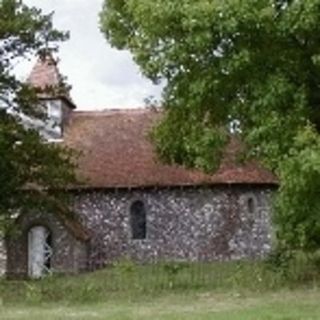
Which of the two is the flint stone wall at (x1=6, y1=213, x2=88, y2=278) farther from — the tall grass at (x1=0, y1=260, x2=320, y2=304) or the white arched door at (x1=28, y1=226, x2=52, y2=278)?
the tall grass at (x1=0, y1=260, x2=320, y2=304)

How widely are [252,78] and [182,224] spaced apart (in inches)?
632

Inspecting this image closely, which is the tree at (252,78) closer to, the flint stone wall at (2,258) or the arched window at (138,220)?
the arched window at (138,220)

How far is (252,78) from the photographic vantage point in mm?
24969

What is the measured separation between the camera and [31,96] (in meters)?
29.5

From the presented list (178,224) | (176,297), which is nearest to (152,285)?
(176,297)

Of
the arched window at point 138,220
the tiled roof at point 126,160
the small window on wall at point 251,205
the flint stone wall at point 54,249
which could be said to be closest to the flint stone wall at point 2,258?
the flint stone wall at point 54,249

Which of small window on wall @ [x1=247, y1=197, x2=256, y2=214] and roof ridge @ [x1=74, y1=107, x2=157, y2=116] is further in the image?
roof ridge @ [x1=74, y1=107, x2=157, y2=116]

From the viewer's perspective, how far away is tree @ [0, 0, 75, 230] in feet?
93.7

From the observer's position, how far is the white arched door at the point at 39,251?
39.2m

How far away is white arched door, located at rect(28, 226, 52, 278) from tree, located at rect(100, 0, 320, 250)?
13828mm

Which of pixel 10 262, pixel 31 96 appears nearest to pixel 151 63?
pixel 31 96

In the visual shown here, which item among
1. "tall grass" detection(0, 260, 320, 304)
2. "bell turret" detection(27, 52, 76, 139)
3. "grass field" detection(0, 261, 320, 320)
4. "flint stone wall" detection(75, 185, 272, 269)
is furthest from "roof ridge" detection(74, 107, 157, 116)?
"tall grass" detection(0, 260, 320, 304)

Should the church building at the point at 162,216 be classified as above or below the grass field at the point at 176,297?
above

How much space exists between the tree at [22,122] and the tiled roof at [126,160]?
23.6ft
